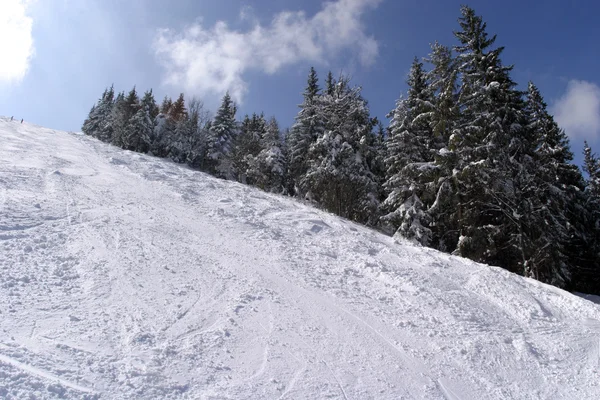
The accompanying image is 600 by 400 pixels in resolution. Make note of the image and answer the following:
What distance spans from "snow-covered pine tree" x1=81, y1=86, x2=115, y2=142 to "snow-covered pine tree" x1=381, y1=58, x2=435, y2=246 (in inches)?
1680

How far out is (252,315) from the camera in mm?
6348

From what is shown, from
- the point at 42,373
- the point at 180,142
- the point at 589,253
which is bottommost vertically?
the point at 42,373

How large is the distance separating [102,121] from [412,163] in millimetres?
51767

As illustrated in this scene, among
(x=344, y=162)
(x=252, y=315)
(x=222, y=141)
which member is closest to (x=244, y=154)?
(x=222, y=141)

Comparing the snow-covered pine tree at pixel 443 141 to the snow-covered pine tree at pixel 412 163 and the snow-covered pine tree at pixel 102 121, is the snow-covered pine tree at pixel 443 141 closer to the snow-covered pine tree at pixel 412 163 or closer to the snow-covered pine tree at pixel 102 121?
the snow-covered pine tree at pixel 412 163

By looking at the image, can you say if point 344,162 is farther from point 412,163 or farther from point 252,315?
point 252,315

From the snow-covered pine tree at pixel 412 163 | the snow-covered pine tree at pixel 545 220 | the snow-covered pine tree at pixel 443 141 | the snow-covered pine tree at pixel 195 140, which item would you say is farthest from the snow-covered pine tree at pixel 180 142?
the snow-covered pine tree at pixel 545 220

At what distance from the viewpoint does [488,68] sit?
55.7 feet

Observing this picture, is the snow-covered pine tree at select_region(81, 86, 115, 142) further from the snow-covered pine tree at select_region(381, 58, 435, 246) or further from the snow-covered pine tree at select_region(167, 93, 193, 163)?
the snow-covered pine tree at select_region(381, 58, 435, 246)

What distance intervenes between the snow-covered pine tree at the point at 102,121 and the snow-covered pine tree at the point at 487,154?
46715 millimetres

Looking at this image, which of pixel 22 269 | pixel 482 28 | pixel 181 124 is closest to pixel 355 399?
pixel 22 269

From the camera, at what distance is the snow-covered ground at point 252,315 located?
181 inches

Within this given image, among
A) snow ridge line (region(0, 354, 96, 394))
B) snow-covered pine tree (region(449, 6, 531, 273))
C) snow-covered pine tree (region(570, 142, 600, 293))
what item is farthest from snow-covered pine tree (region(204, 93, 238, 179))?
snow ridge line (region(0, 354, 96, 394))

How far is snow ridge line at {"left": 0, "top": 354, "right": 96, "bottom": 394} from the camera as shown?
3949 mm
